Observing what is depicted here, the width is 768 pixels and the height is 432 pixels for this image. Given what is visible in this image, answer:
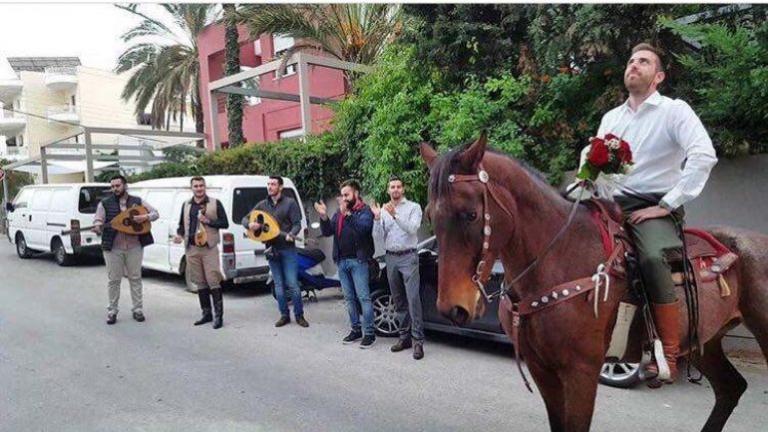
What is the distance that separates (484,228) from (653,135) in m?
1.27

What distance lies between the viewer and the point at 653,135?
3125mm

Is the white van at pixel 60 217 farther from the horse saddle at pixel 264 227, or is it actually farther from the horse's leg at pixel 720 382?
the horse's leg at pixel 720 382

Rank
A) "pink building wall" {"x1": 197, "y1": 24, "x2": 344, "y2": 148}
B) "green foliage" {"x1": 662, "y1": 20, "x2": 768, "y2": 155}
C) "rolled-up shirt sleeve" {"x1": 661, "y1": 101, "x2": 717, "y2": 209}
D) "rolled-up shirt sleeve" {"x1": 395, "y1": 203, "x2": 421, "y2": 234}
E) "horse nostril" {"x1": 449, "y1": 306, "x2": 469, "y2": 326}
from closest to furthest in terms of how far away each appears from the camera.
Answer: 1. "horse nostril" {"x1": 449, "y1": 306, "x2": 469, "y2": 326}
2. "rolled-up shirt sleeve" {"x1": 661, "y1": 101, "x2": 717, "y2": 209}
3. "green foliage" {"x1": 662, "y1": 20, "x2": 768, "y2": 155}
4. "rolled-up shirt sleeve" {"x1": 395, "y1": 203, "x2": 421, "y2": 234}
5. "pink building wall" {"x1": 197, "y1": 24, "x2": 344, "y2": 148}

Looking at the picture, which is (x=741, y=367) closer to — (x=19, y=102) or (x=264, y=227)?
(x=264, y=227)

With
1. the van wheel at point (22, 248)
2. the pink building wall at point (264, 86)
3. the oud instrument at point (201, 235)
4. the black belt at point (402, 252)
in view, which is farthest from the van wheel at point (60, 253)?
the black belt at point (402, 252)

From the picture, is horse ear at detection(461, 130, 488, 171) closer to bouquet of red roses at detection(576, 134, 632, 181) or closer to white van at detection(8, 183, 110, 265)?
bouquet of red roses at detection(576, 134, 632, 181)

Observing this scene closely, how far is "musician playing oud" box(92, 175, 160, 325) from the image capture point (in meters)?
8.48

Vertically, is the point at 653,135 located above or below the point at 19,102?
below

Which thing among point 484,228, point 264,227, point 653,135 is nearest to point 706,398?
point 653,135

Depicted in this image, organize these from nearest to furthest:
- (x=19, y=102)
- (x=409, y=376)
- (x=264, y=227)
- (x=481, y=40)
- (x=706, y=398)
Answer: (x=706, y=398) < (x=409, y=376) < (x=264, y=227) < (x=481, y=40) < (x=19, y=102)

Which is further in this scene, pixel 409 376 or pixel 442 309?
pixel 409 376

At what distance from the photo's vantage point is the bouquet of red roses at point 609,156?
2971mm

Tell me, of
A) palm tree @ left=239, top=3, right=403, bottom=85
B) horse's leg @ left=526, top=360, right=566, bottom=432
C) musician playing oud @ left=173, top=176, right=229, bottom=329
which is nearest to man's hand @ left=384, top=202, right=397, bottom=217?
musician playing oud @ left=173, top=176, right=229, bottom=329

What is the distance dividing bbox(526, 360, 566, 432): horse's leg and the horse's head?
73 cm
